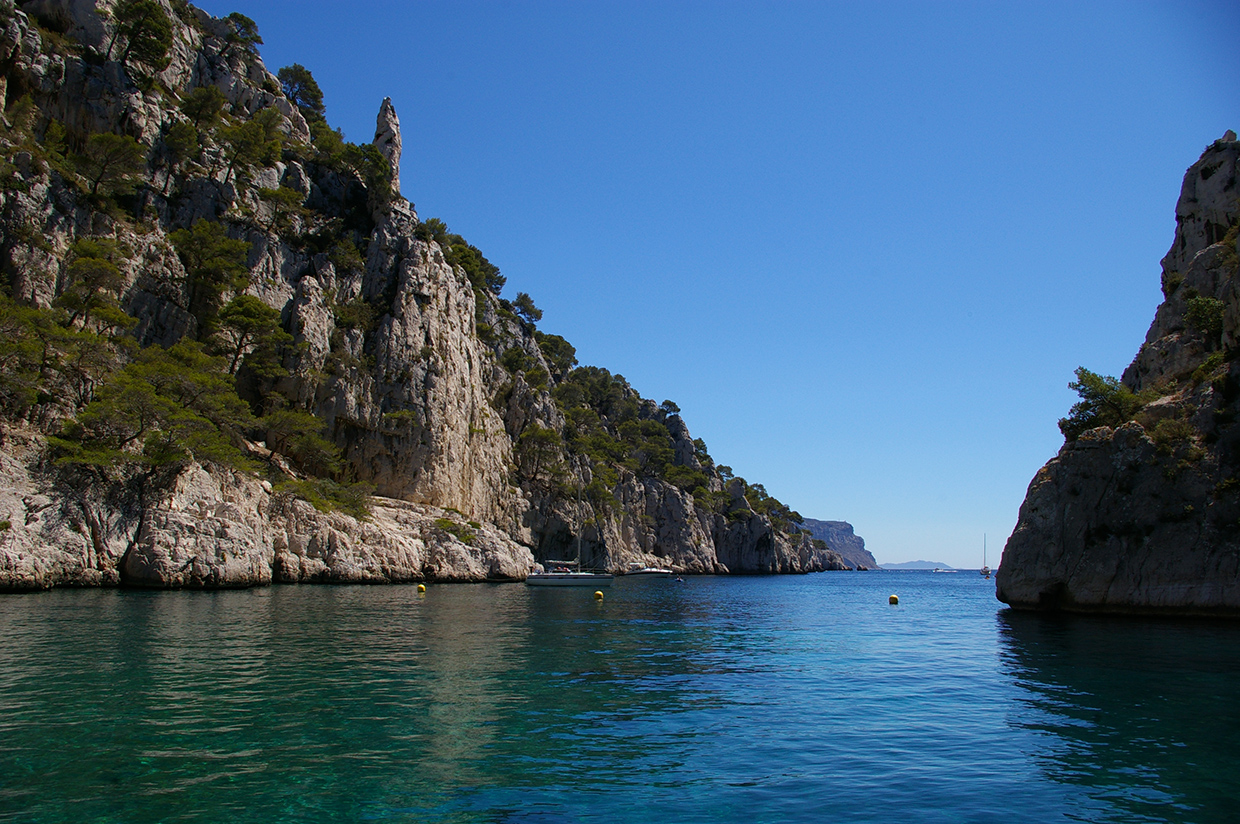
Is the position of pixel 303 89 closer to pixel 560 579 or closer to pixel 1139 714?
pixel 560 579

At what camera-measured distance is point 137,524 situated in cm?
3716

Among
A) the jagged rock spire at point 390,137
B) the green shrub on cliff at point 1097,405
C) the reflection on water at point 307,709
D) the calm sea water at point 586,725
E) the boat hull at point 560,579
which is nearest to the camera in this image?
the calm sea water at point 586,725

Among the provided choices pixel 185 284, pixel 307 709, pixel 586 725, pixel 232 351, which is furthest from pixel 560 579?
pixel 586 725

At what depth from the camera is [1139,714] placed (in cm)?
1522

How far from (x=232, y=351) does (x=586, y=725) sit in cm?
5574

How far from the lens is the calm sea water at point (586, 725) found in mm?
9602

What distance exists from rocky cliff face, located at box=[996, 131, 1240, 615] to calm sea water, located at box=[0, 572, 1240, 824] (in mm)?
4655

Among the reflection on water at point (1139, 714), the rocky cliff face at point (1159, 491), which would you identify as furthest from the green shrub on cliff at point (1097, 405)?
the reflection on water at point (1139, 714)

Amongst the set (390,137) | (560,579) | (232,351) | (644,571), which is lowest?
(644,571)

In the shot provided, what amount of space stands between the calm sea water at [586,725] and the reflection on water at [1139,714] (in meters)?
0.08

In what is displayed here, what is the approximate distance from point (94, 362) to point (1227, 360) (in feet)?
188

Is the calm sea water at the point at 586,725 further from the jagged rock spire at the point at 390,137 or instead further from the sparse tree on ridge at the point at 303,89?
the sparse tree on ridge at the point at 303,89

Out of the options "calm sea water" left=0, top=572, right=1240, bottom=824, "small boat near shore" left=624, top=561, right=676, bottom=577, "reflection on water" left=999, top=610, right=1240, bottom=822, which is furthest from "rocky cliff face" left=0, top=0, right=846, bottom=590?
"reflection on water" left=999, top=610, right=1240, bottom=822

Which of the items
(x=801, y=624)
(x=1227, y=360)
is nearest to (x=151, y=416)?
(x=801, y=624)
